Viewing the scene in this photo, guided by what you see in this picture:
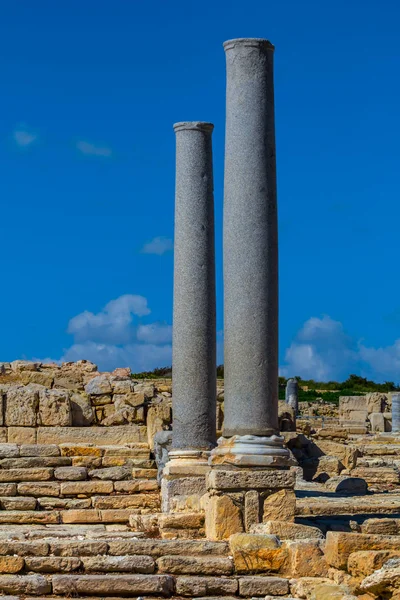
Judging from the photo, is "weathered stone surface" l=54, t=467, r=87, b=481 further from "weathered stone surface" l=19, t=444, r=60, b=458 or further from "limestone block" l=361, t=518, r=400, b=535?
"limestone block" l=361, t=518, r=400, b=535

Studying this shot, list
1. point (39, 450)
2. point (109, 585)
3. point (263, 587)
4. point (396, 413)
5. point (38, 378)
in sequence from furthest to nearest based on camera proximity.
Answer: point (396, 413), point (38, 378), point (39, 450), point (263, 587), point (109, 585)

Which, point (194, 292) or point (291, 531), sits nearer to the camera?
point (291, 531)

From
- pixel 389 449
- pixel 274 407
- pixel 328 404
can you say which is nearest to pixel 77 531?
pixel 274 407

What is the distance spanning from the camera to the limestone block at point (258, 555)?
1027 cm

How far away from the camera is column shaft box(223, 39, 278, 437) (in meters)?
12.1

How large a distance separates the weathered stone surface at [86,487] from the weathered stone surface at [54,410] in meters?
3.48

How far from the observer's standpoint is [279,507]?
11656 mm

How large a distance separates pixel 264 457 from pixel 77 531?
132 inches

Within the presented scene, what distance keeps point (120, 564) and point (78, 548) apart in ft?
1.85

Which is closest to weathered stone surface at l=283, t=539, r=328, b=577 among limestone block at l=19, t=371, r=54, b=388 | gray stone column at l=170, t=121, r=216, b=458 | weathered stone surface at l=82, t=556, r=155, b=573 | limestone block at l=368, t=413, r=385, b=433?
weathered stone surface at l=82, t=556, r=155, b=573

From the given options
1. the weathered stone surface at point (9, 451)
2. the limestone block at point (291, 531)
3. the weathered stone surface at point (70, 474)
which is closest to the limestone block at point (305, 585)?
the limestone block at point (291, 531)

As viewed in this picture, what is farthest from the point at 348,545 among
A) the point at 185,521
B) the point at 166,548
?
the point at 185,521

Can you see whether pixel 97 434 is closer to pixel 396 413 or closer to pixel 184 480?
pixel 184 480

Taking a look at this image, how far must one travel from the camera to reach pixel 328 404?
47.9 metres
